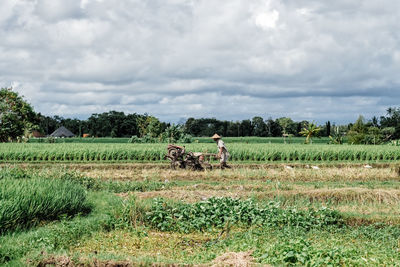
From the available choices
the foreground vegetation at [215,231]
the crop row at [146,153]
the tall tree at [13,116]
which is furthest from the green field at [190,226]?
the tall tree at [13,116]

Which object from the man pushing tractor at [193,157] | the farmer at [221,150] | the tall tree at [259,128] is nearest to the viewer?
the farmer at [221,150]

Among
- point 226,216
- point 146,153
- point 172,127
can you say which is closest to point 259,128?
point 172,127

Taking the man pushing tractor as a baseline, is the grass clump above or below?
below

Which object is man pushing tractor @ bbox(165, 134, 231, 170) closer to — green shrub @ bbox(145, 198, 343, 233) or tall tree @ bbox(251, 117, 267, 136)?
green shrub @ bbox(145, 198, 343, 233)

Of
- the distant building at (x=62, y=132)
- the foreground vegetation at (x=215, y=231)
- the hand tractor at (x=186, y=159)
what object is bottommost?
the foreground vegetation at (x=215, y=231)

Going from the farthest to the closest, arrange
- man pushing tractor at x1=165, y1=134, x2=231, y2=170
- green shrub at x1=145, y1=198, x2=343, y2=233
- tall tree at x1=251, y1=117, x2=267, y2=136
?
tall tree at x1=251, y1=117, x2=267, y2=136, man pushing tractor at x1=165, y1=134, x2=231, y2=170, green shrub at x1=145, y1=198, x2=343, y2=233

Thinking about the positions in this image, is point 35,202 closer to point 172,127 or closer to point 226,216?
point 226,216

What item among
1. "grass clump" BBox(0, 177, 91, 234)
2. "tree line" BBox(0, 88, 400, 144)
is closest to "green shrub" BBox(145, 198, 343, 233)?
"grass clump" BBox(0, 177, 91, 234)

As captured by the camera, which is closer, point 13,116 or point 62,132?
point 13,116

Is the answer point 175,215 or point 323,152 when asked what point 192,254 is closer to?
point 175,215

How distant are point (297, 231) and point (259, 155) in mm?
14404

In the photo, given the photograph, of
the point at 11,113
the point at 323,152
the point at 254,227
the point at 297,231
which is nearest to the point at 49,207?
the point at 254,227

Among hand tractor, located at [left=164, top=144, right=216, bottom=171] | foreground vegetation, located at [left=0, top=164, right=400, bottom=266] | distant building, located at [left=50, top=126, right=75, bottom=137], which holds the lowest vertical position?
foreground vegetation, located at [left=0, top=164, right=400, bottom=266]

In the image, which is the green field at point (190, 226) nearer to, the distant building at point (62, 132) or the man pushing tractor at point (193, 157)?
the man pushing tractor at point (193, 157)
